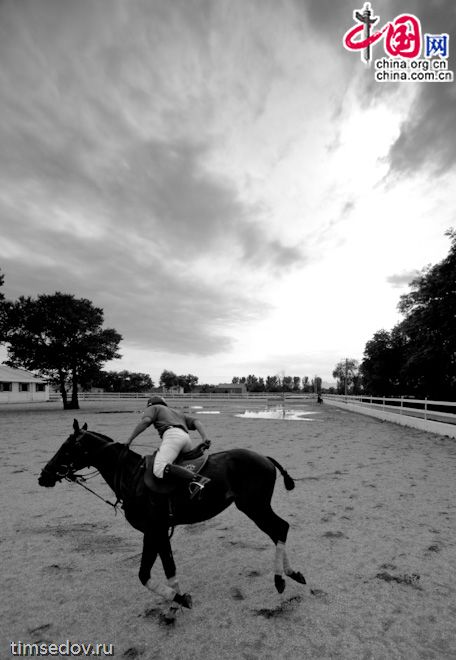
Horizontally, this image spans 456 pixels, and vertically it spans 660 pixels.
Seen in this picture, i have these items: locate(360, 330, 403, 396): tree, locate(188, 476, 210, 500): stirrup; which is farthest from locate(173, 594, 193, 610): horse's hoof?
locate(360, 330, 403, 396): tree

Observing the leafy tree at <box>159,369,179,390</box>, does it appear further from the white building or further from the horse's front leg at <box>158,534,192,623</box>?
the horse's front leg at <box>158,534,192,623</box>

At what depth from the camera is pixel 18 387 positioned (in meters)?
52.1

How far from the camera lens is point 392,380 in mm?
61656

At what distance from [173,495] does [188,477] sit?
1.02 ft

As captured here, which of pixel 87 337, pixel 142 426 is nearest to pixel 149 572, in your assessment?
pixel 142 426

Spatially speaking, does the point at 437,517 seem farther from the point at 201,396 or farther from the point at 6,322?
the point at 201,396

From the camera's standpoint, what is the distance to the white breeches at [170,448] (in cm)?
369

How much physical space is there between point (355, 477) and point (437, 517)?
2611mm

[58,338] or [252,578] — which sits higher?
[58,338]

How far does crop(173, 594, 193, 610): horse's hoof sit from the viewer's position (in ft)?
11.1

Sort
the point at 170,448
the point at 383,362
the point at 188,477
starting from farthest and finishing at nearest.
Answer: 1. the point at 383,362
2. the point at 170,448
3. the point at 188,477

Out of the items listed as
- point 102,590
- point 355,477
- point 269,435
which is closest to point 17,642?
point 102,590

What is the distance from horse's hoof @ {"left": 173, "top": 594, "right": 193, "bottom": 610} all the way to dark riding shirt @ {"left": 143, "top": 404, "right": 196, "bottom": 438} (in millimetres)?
1473

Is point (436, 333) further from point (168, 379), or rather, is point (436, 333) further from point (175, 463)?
point (168, 379)
